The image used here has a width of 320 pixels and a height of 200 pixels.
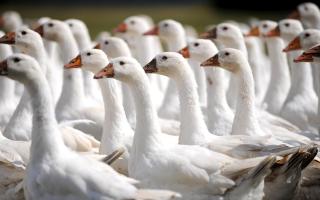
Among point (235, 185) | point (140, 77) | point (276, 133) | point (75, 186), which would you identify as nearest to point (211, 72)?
point (276, 133)

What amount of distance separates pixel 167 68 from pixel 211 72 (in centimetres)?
167

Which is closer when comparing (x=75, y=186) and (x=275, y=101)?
(x=75, y=186)

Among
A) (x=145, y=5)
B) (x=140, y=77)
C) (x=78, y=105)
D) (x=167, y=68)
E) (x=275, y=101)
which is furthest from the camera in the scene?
(x=145, y=5)

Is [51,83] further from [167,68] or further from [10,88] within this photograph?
[167,68]

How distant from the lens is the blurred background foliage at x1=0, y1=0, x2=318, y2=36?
3500 centimetres

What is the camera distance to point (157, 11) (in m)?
42.1

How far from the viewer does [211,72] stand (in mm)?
11820

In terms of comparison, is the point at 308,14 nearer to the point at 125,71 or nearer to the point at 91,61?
the point at 91,61

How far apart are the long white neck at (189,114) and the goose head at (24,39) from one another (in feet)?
8.96

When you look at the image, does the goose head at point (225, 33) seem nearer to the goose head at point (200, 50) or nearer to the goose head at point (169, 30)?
the goose head at point (169, 30)

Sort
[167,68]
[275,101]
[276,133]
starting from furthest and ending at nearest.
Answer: [275,101] → [276,133] → [167,68]

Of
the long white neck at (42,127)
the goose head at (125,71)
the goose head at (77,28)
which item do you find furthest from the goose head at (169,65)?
the goose head at (77,28)

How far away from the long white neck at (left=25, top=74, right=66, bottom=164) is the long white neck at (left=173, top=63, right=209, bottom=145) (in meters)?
1.76

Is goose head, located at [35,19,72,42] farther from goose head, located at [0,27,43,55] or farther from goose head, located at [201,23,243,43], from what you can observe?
goose head, located at [201,23,243,43]
